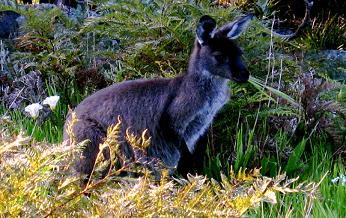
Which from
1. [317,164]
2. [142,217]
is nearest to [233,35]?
[317,164]

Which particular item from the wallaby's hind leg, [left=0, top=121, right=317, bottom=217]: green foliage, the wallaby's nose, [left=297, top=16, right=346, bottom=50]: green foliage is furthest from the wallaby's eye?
[left=297, top=16, right=346, bottom=50]: green foliage

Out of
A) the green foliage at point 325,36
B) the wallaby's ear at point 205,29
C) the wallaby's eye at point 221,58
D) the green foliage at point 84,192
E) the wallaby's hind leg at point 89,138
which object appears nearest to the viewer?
the green foliage at point 84,192

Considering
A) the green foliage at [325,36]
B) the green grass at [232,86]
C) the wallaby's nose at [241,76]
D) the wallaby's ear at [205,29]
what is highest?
the wallaby's ear at [205,29]

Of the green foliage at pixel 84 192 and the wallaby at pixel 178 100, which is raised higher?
the green foliage at pixel 84 192

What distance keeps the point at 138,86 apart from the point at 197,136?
1.82 ft

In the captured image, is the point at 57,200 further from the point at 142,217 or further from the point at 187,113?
the point at 187,113

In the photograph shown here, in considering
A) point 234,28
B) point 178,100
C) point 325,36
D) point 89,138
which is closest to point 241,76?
point 234,28

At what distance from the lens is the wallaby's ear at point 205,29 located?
15.7 feet

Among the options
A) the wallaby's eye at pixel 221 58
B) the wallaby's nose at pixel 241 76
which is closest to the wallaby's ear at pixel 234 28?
the wallaby's eye at pixel 221 58

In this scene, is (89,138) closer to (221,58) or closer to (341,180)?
(221,58)

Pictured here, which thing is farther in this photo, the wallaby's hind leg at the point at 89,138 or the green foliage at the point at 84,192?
the wallaby's hind leg at the point at 89,138

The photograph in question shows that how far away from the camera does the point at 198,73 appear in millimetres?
5062

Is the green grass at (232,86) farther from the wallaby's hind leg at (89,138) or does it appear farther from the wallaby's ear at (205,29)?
the wallaby's ear at (205,29)

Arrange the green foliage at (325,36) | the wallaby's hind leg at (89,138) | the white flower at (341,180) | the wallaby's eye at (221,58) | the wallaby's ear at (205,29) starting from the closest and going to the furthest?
the white flower at (341,180)
the wallaby's hind leg at (89,138)
the wallaby's ear at (205,29)
the wallaby's eye at (221,58)
the green foliage at (325,36)
